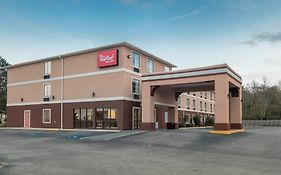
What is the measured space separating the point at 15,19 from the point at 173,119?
2135cm

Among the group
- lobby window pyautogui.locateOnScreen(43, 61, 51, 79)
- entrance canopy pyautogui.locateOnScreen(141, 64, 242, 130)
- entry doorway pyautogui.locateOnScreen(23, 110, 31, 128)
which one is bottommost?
entry doorway pyautogui.locateOnScreen(23, 110, 31, 128)

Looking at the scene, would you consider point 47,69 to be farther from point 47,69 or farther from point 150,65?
point 150,65

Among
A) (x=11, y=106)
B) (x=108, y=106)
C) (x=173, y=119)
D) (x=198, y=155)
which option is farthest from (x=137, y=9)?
(x=11, y=106)

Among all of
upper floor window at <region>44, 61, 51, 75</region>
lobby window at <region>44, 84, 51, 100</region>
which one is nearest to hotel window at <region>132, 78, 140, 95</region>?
lobby window at <region>44, 84, 51, 100</region>

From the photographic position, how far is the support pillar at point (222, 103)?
2556 centimetres

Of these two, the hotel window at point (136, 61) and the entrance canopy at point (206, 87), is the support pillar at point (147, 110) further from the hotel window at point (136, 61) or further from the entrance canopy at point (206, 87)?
the hotel window at point (136, 61)

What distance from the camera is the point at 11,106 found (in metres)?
41.8

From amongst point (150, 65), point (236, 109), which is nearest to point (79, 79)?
point (150, 65)

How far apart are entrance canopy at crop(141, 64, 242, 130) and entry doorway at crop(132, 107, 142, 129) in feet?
6.91

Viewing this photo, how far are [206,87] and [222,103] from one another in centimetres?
889

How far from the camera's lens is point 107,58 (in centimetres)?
3188

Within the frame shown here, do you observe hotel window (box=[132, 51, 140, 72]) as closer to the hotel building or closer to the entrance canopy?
the hotel building

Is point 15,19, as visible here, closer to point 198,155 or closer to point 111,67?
point 111,67

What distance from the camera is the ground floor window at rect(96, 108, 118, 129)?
103 ft
